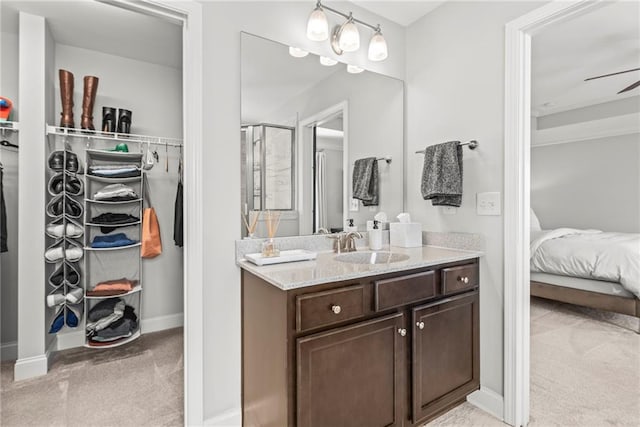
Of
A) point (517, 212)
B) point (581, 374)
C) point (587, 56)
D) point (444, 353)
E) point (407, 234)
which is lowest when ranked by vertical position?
point (581, 374)

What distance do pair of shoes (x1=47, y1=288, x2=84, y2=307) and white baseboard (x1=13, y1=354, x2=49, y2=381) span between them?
365mm

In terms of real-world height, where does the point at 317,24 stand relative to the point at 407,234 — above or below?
above

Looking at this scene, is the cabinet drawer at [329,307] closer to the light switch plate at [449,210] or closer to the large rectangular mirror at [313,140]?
the large rectangular mirror at [313,140]

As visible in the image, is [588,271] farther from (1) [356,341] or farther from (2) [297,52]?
(2) [297,52]

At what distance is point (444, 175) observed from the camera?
194 cm

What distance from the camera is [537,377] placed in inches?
86.7

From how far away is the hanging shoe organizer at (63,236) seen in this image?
238 centimetres

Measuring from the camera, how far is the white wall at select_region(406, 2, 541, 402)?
1.80 meters

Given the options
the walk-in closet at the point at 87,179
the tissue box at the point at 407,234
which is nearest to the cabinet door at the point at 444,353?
the tissue box at the point at 407,234

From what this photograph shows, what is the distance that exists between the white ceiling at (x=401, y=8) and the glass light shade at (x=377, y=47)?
19 centimetres

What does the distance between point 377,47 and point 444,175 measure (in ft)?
3.06

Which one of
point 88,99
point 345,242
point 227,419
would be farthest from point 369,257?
point 88,99

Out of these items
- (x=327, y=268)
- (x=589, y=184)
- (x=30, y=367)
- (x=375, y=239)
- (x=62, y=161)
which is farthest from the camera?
(x=589, y=184)

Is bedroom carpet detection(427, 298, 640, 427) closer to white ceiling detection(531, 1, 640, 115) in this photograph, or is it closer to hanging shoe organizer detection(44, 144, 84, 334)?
white ceiling detection(531, 1, 640, 115)
